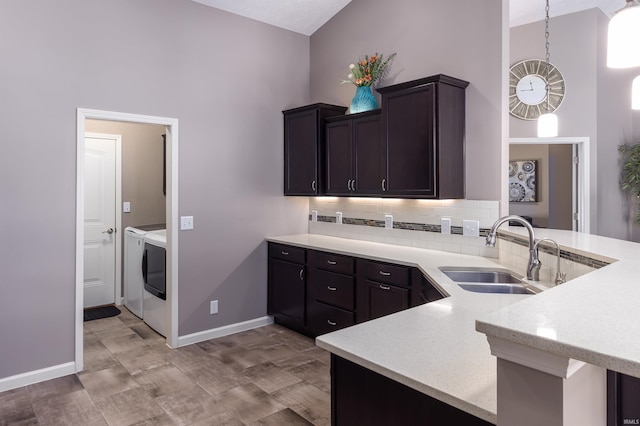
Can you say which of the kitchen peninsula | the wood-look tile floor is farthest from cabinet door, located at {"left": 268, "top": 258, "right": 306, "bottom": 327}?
the kitchen peninsula

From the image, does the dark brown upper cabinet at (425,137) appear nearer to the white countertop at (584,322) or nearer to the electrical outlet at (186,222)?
the electrical outlet at (186,222)

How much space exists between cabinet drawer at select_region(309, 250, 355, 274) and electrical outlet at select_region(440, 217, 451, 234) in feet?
2.70

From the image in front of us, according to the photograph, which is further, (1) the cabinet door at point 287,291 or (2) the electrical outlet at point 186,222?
(1) the cabinet door at point 287,291

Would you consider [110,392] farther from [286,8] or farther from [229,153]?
[286,8]

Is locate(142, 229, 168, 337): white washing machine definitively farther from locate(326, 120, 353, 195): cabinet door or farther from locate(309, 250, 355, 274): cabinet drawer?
locate(326, 120, 353, 195): cabinet door

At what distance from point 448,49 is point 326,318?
2.55 metres

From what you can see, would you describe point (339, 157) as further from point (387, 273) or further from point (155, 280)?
point (155, 280)

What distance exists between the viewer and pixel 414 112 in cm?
331

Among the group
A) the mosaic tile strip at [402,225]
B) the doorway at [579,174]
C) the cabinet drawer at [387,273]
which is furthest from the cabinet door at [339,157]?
the doorway at [579,174]

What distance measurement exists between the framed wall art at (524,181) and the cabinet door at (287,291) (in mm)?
4084

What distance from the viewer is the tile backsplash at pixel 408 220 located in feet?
10.9

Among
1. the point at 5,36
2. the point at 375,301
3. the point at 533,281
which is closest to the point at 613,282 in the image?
the point at 533,281

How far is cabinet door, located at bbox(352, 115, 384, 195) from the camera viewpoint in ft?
12.1

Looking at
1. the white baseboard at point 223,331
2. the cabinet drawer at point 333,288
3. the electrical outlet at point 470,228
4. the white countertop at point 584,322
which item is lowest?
the white baseboard at point 223,331
